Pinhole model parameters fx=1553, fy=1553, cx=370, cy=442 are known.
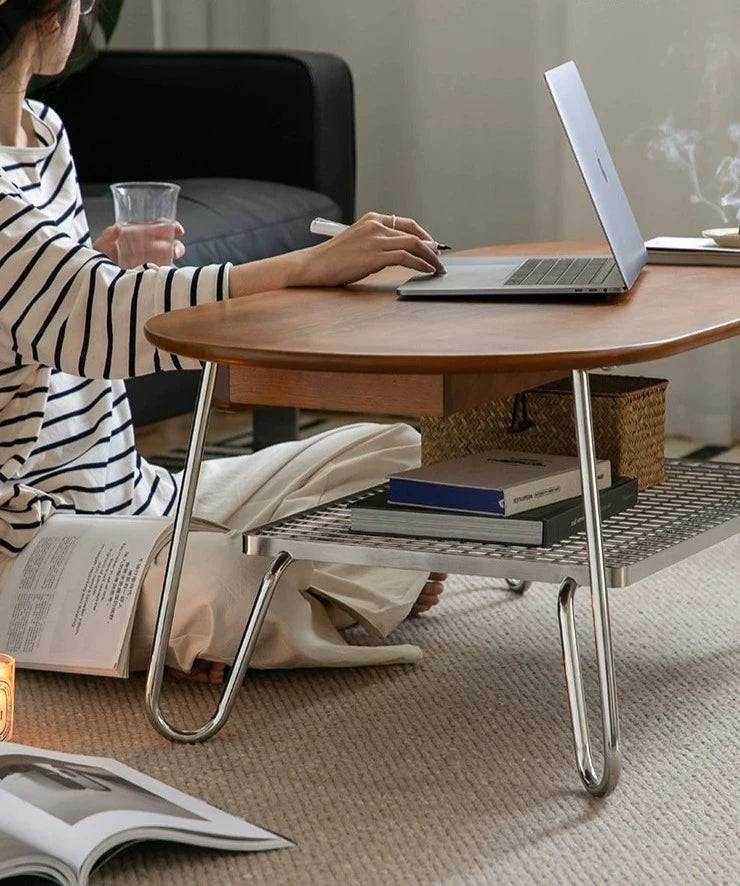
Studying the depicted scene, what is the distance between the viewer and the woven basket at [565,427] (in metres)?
1.47

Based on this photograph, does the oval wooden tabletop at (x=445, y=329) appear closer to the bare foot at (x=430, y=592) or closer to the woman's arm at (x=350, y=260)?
the woman's arm at (x=350, y=260)

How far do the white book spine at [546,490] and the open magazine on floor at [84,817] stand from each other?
35 centimetres

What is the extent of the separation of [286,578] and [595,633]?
15.7 inches

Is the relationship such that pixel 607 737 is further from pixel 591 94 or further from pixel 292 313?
pixel 591 94

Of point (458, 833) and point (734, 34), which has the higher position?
point (734, 34)

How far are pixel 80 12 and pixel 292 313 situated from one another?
46 centimetres

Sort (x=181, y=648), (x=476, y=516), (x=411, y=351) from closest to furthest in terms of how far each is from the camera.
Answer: (x=411, y=351) → (x=476, y=516) → (x=181, y=648)

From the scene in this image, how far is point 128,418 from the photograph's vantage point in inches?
67.5

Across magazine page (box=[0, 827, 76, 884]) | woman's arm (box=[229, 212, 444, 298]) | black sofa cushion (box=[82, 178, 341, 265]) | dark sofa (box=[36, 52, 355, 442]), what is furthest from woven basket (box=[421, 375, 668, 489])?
dark sofa (box=[36, 52, 355, 442])

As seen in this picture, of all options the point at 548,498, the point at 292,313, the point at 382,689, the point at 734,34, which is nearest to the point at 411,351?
the point at 292,313

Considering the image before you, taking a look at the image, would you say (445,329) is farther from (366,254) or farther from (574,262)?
(574,262)

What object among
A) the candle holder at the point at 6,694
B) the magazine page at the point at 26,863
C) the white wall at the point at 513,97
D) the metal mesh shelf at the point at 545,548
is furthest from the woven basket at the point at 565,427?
the white wall at the point at 513,97

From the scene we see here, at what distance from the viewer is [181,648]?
1472mm

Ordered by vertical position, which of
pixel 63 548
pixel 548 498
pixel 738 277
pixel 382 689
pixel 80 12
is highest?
pixel 80 12
